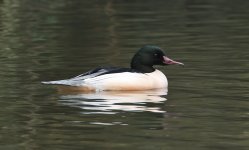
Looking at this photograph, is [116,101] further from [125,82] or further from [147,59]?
[147,59]

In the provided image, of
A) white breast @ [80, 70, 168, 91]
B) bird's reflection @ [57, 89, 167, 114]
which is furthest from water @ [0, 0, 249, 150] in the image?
white breast @ [80, 70, 168, 91]

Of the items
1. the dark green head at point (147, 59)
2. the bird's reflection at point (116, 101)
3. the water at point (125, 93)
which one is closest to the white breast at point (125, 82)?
the bird's reflection at point (116, 101)

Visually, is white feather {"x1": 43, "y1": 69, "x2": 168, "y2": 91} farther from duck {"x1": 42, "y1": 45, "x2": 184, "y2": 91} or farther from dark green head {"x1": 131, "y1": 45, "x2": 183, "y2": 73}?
dark green head {"x1": 131, "y1": 45, "x2": 183, "y2": 73}

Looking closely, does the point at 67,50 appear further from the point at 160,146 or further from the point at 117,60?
the point at 160,146

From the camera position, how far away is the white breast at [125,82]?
13.5 m

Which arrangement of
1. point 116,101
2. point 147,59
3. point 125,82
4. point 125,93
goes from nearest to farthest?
point 116,101, point 125,93, point 125,82, point 147,59

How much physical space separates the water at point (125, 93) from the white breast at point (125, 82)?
0.67 feet

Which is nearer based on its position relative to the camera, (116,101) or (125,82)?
(116,101)

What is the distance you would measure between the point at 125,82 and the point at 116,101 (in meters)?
1.00

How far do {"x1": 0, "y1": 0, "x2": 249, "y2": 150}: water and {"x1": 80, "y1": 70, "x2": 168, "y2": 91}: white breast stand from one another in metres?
0.20

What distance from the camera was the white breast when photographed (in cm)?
1352

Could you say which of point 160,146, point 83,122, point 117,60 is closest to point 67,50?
point 117,60

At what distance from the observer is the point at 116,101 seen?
12.6 meters

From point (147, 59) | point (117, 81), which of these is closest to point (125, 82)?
point (117, 81)
